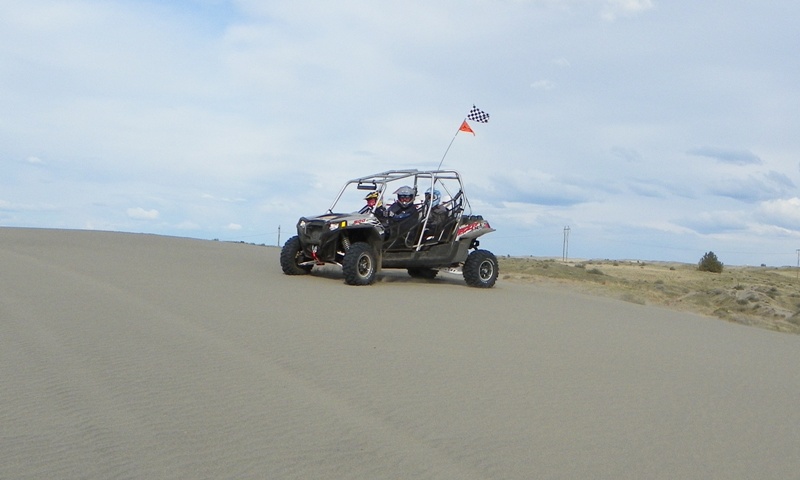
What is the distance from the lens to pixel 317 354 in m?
6.85

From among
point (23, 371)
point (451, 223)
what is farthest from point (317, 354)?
point (451, 223)

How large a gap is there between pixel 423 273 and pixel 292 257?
9.84 feet

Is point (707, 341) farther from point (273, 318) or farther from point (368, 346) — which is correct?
point (273, 318)

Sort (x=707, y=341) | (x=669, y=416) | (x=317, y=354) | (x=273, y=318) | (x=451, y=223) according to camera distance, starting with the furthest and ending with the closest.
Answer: (x=451, y=223)
(x=707, y=341)
(x=273, y=318)
(x=317, y=354)
(x=669, y=416)

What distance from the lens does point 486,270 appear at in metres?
14.6

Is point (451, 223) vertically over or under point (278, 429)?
over

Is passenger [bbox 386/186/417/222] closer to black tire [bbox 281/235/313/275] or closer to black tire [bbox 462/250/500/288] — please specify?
black tire [bbox 462/250/500/288]

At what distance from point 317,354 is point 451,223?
7.92 meters

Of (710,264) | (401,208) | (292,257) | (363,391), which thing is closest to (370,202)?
(401,208)

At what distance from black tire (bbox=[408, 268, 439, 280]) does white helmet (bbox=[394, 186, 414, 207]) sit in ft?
6.80

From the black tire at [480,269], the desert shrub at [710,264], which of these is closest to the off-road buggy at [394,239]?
the black tire at [480,269]

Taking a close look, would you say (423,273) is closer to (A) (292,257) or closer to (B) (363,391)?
(A) (292,257)

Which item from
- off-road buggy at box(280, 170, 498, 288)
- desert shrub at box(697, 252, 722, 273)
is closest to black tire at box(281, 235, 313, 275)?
off-road buggy at box(280, 170, 498, 288)

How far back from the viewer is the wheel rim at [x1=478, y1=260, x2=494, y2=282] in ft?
47.6
